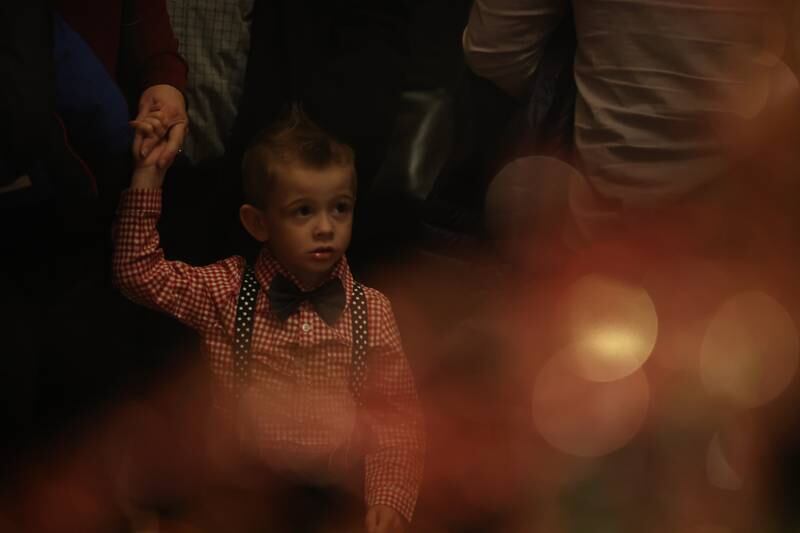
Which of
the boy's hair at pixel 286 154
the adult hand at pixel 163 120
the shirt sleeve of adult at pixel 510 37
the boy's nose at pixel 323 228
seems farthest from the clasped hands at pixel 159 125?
the shirt sleeve of adult at pixel 510 37

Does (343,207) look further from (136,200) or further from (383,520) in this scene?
(383,520)

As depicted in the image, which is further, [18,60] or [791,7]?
[791,7]

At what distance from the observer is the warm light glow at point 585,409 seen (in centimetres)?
135

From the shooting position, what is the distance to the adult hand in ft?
3.67

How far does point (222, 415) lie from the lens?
1.21m

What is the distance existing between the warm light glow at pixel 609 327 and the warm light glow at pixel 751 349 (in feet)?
0.30

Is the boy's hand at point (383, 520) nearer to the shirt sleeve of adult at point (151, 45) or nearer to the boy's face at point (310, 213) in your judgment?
the boy's face at point (310, 213)

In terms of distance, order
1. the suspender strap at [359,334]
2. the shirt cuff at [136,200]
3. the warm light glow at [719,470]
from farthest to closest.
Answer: the warm light glow at [719,470]
the suspender strap at [359,334]
the shirt cuff at [136,200]

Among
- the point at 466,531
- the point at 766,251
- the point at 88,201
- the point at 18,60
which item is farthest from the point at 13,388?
the point at 766,251

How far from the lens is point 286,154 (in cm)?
113

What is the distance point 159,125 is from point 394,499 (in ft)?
1.91

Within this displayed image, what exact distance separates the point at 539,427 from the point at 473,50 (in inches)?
23.1

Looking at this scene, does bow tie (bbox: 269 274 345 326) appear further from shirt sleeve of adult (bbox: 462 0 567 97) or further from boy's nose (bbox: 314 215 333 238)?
shirt sleeve of adult (bbox: 462 0 567 97)

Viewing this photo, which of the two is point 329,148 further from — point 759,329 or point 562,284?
point 759,329
